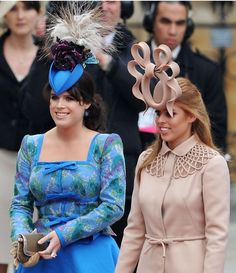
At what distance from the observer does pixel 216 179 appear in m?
5.14

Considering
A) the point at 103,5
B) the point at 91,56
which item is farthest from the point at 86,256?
the point at 103,5

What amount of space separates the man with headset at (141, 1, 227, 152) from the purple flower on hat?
196 centimetres

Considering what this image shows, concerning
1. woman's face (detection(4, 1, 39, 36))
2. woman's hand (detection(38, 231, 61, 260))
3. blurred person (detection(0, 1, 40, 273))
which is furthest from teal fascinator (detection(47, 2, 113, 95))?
woman's face (detection(4, 1, 39, 36))

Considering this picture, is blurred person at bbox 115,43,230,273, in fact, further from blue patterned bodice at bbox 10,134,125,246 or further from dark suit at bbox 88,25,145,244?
dark suit at bbox 88,25,145,244

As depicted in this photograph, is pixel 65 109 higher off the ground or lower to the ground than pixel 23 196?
higher

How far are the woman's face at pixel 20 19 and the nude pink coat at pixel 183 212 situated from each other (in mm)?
2959

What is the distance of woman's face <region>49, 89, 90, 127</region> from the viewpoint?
19.6 feet

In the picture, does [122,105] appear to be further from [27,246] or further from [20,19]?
[27,246]

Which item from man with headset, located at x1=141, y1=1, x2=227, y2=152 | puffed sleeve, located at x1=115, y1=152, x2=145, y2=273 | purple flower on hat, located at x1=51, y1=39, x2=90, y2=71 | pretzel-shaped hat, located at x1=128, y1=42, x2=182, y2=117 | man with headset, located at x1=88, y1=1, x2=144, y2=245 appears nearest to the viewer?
pretzel-shaped hat, located at x1=128, y1=42, x2=182, y2=117

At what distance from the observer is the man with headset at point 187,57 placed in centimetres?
798

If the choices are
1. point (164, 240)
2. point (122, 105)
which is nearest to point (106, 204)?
point (164, 240)

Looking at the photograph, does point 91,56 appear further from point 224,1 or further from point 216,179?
point 224,1

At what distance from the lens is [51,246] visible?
579 cm

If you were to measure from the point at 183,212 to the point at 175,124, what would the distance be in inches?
15.4
